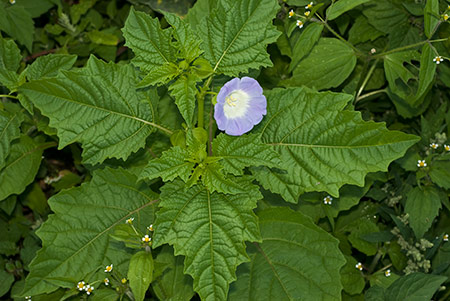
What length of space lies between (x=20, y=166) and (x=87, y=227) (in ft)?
2.99

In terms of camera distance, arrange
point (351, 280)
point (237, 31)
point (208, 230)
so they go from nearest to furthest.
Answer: point (208, 230)
point (237, 31)
point (351, 280)

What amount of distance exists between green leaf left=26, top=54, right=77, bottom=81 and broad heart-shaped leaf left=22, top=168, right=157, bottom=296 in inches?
32.0

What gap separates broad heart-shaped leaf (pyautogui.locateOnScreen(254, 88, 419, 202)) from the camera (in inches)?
103

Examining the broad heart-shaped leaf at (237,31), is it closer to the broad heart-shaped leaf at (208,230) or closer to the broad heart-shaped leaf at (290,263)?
the broad heart-shaped leaf at (208,230)

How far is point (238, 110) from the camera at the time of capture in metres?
2.67

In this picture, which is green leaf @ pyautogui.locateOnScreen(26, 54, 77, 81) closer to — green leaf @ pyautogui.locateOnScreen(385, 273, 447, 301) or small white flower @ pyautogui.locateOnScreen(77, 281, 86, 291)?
small white flower @ pyautogui.locateOnScreen(77, 281, 86, 291)

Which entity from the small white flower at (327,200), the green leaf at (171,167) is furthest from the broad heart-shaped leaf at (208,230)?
the small white flower at (327,200)

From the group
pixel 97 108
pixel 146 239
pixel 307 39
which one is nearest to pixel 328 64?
pixel 307 39

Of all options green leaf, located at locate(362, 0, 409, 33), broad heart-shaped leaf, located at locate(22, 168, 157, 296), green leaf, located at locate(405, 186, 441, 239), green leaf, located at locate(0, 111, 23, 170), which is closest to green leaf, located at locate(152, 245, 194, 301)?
broad heart-shaped leaf, located at locate(22, 168, 157, 296)

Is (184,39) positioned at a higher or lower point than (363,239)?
higher

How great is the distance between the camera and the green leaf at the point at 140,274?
2.56m

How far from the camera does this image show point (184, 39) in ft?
8.52

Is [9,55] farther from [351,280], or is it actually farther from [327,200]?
[351,280]

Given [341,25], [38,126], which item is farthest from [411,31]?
[38,126]
